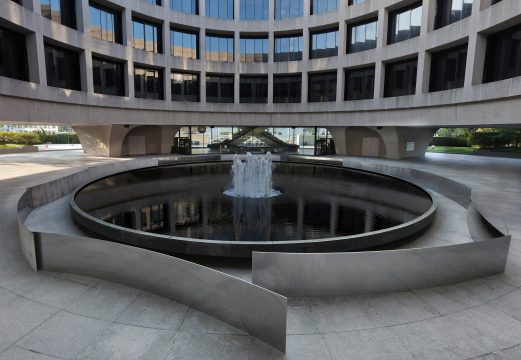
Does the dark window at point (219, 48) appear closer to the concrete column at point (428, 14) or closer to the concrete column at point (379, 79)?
the concrete column at point (379, 79)

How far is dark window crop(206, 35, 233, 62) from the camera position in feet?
113

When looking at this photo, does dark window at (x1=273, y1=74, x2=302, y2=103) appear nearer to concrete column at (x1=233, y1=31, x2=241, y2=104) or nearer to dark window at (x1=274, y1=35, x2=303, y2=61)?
dark window at (x1=274, y1=35, x2=303, y2=61)

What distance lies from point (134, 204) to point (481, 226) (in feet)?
42.6

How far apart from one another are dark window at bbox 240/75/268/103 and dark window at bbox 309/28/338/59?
18.3 feet

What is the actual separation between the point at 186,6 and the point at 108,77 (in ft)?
36.0

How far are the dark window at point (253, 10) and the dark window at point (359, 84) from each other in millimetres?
10532

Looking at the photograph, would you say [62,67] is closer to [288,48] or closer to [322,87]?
[288,48]

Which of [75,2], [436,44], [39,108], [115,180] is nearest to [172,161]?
[115,180]

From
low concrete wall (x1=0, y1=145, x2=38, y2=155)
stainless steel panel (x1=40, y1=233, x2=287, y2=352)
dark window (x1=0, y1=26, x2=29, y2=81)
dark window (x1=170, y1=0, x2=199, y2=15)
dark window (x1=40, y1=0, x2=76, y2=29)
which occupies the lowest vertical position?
stainless steel panel (x1=40, y1=233, x2=287, y2=352)

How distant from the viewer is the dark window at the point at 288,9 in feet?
110

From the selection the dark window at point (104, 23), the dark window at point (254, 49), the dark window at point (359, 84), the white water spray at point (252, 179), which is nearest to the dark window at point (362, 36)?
the dark window at point (359, 84)

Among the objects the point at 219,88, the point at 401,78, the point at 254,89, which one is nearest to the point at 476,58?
the point at 401,78

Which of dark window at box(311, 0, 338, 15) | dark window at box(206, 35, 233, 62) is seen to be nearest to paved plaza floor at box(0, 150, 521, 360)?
dark window at box(311, 0, 338, 15)

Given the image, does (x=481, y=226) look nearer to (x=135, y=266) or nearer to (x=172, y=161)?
(x=135, y=266)
